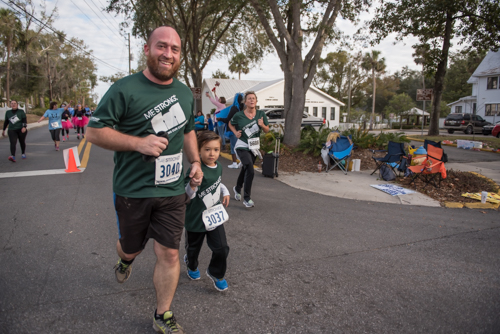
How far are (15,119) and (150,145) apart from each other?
31.6ft

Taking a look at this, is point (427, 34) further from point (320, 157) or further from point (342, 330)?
point (342, 330)

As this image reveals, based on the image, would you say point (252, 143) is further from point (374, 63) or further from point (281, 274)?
point (374, 63)

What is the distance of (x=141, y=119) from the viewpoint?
2.27 meters

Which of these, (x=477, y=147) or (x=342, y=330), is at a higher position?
(x=477, y=147)

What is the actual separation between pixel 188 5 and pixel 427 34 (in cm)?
1467

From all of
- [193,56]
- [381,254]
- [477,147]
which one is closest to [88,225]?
[381,254]

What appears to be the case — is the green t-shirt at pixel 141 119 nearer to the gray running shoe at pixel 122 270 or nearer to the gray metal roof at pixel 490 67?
the gray running shoe at pixel 122 270

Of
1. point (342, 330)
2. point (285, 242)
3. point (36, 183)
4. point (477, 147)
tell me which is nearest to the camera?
point (342, 330)

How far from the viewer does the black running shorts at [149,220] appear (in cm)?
235

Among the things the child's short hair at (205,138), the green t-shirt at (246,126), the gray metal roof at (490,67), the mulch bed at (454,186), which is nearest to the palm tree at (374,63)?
the gray metal roof at (490,67)

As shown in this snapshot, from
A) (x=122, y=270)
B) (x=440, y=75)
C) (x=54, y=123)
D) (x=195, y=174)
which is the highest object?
(x=440, y=75)

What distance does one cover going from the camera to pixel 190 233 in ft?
10.1

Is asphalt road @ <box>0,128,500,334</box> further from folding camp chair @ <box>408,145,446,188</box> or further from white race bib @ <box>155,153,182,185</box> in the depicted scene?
folding camp chair @ <box>408,145,446,188</box>

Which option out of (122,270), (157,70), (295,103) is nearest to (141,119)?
(157,70)
